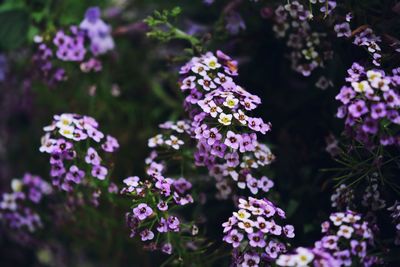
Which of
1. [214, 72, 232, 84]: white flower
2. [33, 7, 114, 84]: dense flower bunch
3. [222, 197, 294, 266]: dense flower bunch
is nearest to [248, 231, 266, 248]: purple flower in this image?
[222, 197, 294, 266]: dense flower bunch

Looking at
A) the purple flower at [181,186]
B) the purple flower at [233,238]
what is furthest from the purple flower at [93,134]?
the purple flower at [233,238]

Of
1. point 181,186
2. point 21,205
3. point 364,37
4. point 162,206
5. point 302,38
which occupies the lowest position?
point 21,205

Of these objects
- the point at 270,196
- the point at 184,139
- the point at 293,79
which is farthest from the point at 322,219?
the point at 293,79

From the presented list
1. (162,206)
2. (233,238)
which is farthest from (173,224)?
(233,238)

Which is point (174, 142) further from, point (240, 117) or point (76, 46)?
point (76, 46)

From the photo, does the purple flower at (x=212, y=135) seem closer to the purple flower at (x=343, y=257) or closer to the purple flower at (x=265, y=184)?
the purple flower at (x=265, y=184)

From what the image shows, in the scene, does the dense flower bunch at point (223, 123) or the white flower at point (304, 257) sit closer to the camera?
the white flower at point (304, 257)

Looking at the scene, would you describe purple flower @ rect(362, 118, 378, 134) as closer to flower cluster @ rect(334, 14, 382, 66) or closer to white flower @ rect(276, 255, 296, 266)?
flower cluster @ rect(334, 14, 382, 66)

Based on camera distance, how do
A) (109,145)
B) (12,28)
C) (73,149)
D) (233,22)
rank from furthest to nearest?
(12,28), (233,22), (109,145), (73,149)
